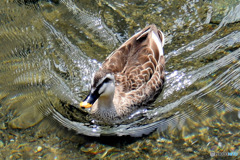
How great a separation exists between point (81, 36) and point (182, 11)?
99.3 inches

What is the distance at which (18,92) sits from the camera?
25.9 feet

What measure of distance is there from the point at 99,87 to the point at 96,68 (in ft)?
5.90

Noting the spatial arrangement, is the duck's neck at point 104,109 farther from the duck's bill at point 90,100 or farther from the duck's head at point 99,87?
the duck's bill at point 90,100

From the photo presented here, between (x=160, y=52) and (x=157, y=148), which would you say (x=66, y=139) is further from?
(x=160, y=52)

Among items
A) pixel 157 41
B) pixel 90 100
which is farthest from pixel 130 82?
pixel 157 41

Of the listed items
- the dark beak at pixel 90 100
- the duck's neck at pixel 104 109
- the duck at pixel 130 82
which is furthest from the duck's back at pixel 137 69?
the dark beak at pixel 90 100

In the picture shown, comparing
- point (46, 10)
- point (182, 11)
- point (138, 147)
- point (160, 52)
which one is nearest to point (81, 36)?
point (46, 10)

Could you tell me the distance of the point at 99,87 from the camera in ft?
21.8

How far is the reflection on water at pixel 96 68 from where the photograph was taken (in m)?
7.06

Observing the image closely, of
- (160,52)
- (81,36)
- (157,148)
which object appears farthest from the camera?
(81,36)

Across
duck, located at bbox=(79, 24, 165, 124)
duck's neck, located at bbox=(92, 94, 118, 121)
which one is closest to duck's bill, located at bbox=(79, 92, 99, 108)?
duck, located at bbox=(79, 24, 165, 124)

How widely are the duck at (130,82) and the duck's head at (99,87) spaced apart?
0.03 meters

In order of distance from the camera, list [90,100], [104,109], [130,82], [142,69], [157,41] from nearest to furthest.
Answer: [90,100], [104,109], [130,82], [142,69], [157,41]

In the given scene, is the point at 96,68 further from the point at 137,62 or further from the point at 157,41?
the point at 157,41
